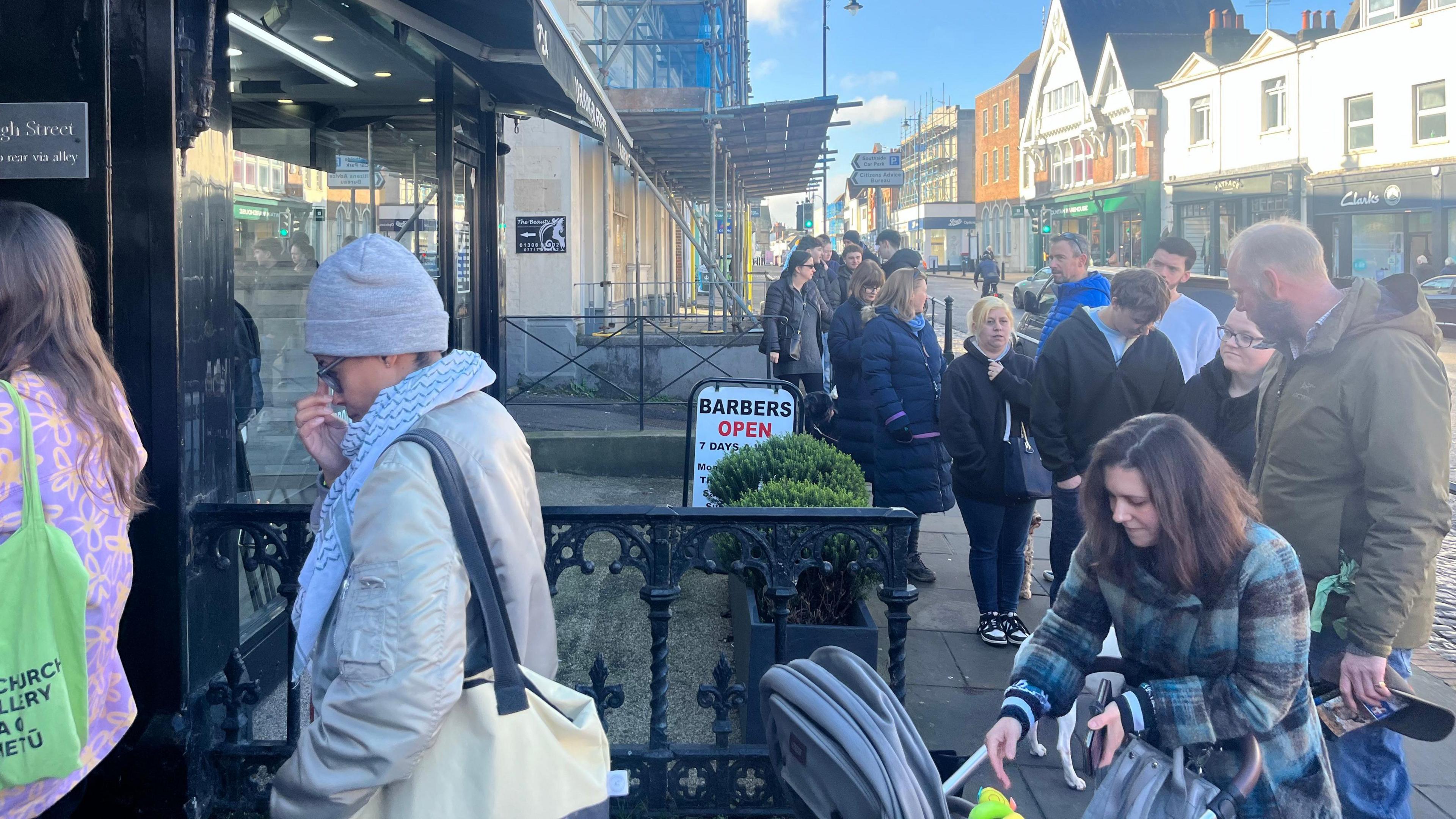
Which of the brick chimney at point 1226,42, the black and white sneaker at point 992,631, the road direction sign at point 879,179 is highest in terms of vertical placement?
the brick chimney at point 1226,42

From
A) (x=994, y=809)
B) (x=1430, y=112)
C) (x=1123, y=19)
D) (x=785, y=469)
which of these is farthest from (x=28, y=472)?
(x=1123, y=19)

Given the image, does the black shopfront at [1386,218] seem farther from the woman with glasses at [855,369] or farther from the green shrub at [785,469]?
the green shrub at [785,469]

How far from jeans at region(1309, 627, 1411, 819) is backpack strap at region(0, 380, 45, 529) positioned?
9.99 feet

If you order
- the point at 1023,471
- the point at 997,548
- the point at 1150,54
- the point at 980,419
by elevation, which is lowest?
the point at 997,548

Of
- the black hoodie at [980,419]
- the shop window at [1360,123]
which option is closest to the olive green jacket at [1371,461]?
the black hoodie at [980,419]

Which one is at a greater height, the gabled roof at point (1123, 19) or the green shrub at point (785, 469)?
the gabled roof at point (1123, 19)

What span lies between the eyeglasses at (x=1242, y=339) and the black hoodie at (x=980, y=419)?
129 cm

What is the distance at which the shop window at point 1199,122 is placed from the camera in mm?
43688

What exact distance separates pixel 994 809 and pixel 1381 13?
38.9 m

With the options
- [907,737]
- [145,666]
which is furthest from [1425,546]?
[145,666]

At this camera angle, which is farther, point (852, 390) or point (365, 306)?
point (852, 390)

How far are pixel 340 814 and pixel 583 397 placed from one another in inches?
458

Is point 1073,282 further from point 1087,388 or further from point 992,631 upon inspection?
point 992,631

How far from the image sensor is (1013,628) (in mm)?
5574
